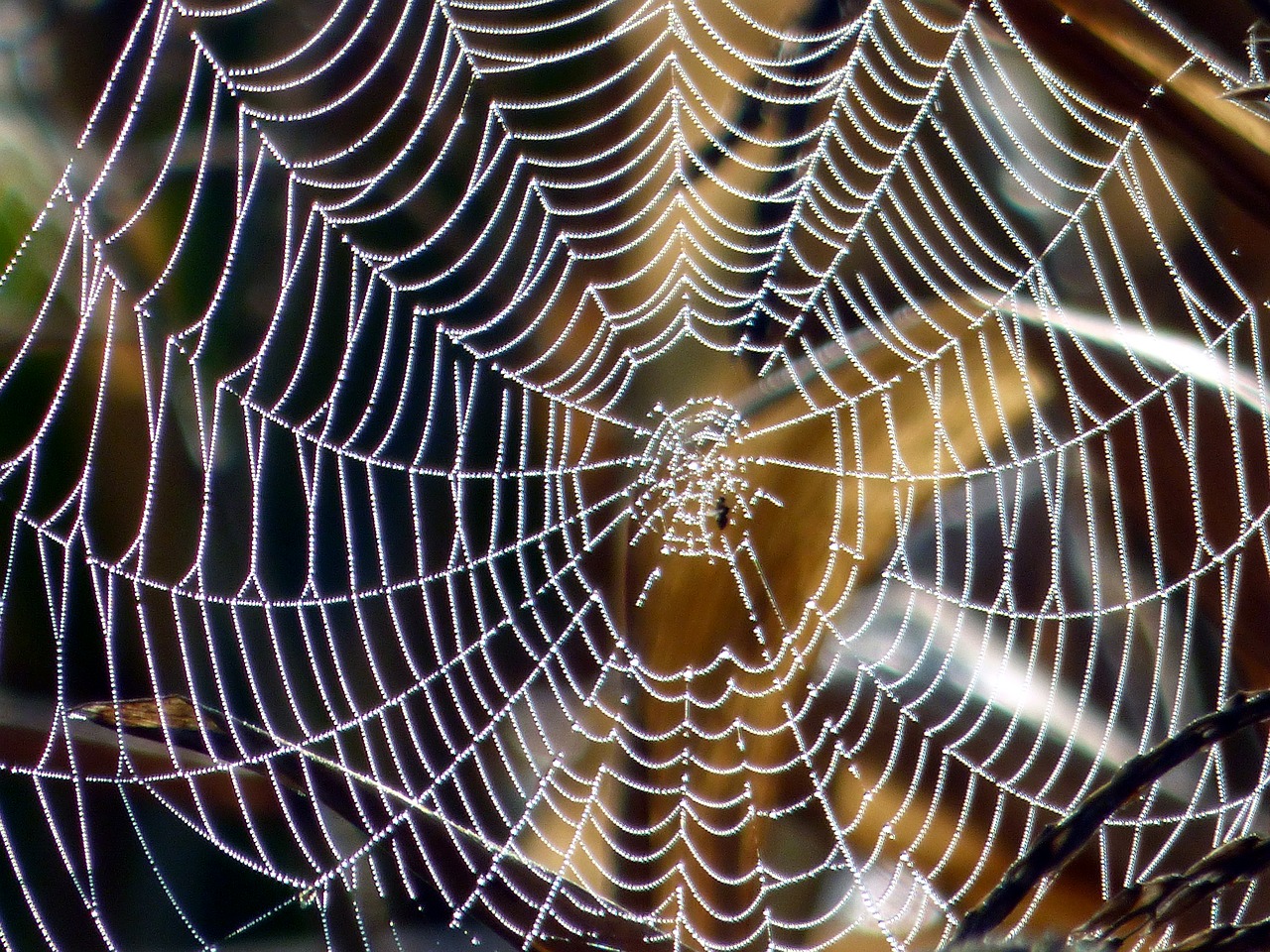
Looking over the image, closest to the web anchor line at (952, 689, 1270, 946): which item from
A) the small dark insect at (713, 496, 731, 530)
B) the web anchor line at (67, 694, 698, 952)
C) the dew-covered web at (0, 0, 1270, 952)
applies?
the web anchor line at (67, 694, 698, 952)

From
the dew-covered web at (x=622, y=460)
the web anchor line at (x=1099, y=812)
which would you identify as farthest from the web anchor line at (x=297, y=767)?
the web anchor line at (x=1099, y=812)

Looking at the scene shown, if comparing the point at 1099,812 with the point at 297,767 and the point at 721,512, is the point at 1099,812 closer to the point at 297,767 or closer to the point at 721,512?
the point at 297,767

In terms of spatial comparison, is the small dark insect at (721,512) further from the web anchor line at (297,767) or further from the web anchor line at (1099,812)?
the web anchor line at (1099,812)

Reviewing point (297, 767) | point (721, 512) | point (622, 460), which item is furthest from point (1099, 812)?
point (622, 460)

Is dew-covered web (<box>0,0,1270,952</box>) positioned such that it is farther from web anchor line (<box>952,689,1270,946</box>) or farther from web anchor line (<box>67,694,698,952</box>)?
web anchor line (<box>952,689,1270,946</box>)

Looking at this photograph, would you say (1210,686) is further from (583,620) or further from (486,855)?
(486,855)

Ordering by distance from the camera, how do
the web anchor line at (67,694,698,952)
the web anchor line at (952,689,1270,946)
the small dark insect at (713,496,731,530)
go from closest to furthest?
the web anchor line at (952,689,1270,946) < the web anchor line at (67,694,698,952) < the small dark insect at (713,496,731,530)

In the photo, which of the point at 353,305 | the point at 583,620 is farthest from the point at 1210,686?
the point at 353,305

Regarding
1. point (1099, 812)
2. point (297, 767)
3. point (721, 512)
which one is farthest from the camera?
point (721, 512)
